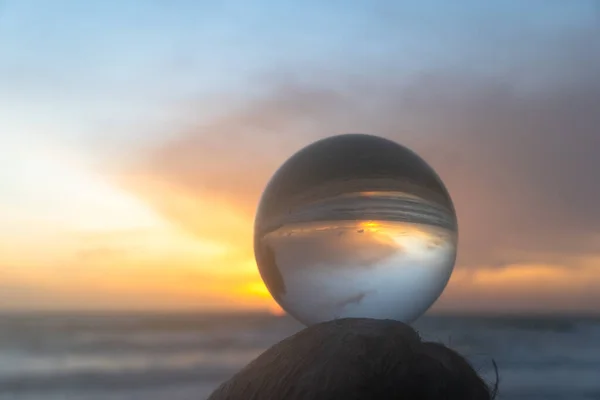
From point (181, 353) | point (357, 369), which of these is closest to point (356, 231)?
point (357, 369)

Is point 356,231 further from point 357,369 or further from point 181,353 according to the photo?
point 181,353

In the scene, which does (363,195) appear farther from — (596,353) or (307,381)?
(596,353)

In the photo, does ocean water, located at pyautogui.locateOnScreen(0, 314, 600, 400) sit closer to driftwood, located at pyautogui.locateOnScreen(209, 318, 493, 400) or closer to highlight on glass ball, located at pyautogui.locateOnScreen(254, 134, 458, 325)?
highlight on glass ball, located at pyautogui.locateOnScreen(254, 134, 458, 325)

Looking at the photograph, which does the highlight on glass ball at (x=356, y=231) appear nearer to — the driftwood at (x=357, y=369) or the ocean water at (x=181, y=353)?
the driftwood at (x=357, y=369)

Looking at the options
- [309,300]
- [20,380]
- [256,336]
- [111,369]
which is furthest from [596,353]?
[309,300]

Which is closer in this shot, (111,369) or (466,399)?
(466,399)

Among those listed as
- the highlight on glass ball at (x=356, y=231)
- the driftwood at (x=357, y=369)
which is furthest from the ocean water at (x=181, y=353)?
the driftwood at (x=357, y=369)
